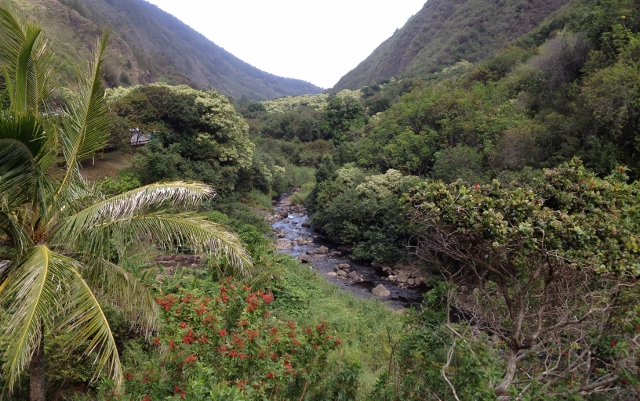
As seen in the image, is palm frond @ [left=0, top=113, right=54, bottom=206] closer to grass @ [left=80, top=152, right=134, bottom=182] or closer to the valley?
the valley

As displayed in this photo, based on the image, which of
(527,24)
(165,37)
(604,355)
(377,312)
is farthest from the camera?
(165,37)

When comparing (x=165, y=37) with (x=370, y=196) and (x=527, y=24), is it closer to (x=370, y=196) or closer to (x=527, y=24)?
(x=527, y=24)

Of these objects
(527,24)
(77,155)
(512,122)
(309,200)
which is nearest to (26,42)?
(77,155)

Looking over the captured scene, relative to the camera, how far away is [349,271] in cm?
1756

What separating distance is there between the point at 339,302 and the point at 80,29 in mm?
52264

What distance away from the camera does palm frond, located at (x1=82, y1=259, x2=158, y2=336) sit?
168 inches

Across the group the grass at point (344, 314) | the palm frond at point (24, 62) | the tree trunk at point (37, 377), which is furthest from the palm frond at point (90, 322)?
the grass at point (344, 314)

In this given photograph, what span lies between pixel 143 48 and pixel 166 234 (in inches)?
3836

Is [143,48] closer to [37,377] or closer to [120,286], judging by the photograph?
[120,286]

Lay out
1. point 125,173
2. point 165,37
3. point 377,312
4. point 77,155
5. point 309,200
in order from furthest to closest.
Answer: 1. point 165,37
2. point 309,200
3. point 125,173
4. point 377,312
5. point 77,155

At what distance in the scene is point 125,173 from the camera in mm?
16812

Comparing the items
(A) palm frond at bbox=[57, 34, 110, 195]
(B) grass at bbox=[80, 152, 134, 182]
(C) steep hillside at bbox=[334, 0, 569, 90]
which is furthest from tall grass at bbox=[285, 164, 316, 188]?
(C) steep hillside at bbox=[334, 0, 569, 90]

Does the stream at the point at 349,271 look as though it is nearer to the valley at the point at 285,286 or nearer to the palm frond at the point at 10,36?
the valley at the point at 285,286

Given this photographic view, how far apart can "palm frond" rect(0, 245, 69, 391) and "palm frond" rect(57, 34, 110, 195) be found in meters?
1.12
